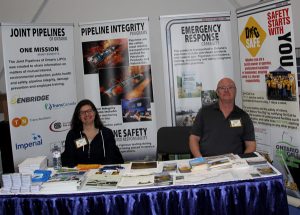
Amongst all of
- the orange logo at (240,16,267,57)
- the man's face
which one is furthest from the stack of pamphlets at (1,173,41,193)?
the orange logo at (240,16,267,57)

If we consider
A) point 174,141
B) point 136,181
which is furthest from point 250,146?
point 136,181

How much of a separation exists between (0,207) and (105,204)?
0.72 meters

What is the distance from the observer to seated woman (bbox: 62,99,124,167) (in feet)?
12.0

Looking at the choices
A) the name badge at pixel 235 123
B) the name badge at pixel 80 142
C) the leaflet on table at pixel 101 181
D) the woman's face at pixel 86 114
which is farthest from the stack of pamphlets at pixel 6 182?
the name badge at pixel 235 123

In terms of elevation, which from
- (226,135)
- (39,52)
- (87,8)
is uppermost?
(87,8)

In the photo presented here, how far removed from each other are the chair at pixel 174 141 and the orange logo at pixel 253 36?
1.23m

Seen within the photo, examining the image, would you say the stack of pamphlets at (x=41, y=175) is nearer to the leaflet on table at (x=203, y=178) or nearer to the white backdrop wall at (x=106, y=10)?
the leaflet on table at (x=203, y=178)

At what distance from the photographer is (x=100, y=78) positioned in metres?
5.05

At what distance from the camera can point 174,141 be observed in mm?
4172

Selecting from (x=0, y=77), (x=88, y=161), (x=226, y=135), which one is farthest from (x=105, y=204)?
(x=0, y=77)

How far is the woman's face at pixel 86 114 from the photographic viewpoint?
12.3 feet

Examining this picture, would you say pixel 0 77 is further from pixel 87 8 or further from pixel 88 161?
pixel 88 161

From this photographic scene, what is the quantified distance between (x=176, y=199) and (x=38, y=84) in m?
2.88

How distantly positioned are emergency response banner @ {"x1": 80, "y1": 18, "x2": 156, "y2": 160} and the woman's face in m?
1.28
